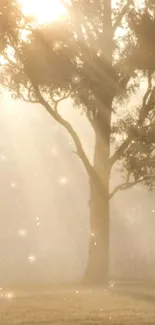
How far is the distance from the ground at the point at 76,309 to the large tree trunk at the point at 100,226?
5.36 meters

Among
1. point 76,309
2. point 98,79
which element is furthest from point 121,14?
point 76,309

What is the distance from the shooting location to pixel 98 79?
26.9 m

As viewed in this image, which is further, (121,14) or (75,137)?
(121,14)

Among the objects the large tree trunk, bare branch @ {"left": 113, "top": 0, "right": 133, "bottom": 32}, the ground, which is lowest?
the ground

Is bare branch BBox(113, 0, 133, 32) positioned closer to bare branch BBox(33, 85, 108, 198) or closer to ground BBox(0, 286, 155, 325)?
bare branch BBox(33, 85, 108, 198)

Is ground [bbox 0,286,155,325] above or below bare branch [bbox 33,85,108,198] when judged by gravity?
below

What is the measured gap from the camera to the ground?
1412 centimetres

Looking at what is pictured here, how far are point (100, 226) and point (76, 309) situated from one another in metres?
11.6

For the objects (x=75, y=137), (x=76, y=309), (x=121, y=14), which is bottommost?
(x=76, y=309)

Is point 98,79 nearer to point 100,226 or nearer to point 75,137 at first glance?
point 75,137

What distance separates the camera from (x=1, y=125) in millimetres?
57562

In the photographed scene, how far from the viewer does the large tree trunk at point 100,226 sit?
27.3 metres

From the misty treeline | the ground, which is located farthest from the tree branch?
the ground

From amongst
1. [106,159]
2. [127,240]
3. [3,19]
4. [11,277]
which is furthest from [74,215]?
[3,19]
